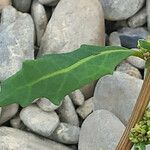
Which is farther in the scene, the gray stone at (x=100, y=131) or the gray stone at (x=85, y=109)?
the gray stone at (x=85, y=109)

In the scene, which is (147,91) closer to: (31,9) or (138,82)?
(138,82)

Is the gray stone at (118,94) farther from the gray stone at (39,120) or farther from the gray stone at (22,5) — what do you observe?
the gray stone at (22,5)

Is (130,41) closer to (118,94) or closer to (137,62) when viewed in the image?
(137,62)

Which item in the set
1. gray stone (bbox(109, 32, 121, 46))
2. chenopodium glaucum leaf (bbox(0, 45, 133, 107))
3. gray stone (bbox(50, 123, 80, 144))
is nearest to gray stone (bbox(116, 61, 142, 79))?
gray stone (bbox(109, 32, 121, 46))

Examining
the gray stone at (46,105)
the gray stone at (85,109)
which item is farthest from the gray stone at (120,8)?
the gray stone at (46,105)

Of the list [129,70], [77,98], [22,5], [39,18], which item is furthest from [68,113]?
[22,5]
